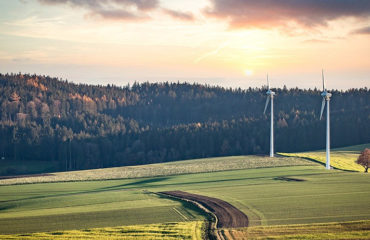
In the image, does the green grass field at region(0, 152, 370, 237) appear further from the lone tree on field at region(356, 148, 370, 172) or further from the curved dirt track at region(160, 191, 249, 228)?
the lone tree on field at region(356, 148, 370, 172)

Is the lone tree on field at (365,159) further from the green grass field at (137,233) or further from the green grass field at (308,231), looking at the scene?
the green grass field at (137,233)

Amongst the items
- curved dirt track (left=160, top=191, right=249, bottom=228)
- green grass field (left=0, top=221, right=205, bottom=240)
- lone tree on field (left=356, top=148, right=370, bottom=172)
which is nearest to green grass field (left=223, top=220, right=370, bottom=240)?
curved dirt track (left=160, top=191, right=249, bottom=228)

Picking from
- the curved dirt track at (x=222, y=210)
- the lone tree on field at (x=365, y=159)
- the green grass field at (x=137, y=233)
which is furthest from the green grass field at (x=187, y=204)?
the lone tree on field at (x=365, y=159)

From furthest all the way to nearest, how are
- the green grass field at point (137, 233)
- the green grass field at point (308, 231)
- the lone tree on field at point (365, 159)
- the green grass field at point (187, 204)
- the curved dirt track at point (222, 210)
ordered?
the lone tree on field at point (365, 159) < the green grass field at point (187, 204) < the curved dirt track at point (222, 210) < the green grass field at point (137, 233) < the green grass field at point (308, 231)

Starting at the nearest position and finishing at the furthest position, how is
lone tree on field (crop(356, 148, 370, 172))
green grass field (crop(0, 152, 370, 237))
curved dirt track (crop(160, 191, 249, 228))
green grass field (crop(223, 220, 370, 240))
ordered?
green grass field (crop(223, 220, 370, 240)) < curved dirt track (crop(160, 191, 249, 228)) < green grass field (crop(0, 152, 370, 237)) < lone tree on field (crop(356, 148, 370, 172))

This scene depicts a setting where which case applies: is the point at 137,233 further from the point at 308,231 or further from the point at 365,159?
the point at 365,159

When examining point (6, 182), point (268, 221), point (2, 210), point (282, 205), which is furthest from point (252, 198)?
point (6, 182)
